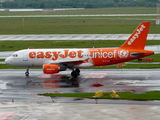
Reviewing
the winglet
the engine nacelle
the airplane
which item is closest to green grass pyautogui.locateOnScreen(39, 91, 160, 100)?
the engine nacelle

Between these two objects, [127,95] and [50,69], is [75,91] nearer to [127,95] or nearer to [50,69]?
[127,95]

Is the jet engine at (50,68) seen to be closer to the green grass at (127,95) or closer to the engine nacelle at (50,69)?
the engine nacelle at (50,69)

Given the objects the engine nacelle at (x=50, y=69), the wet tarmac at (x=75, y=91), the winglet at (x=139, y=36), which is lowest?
the wet tarmac at (x=75, y=91)

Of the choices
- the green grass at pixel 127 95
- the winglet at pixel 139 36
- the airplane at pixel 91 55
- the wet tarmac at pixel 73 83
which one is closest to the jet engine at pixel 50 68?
the airplane at pixel 91 55

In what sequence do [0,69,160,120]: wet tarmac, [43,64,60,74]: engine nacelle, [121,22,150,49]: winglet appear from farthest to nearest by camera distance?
1. [121,22,150,49]: winglet
2. [43,64,60,74]: engine nacelle
3. [0,69,160,120]: wet tarmac

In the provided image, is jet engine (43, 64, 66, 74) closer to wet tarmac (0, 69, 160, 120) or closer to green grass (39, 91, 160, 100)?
wet tarmac (0, 69, 160, 120)

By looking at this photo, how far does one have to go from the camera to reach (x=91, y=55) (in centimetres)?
4775

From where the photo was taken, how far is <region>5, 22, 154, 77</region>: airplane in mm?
47344

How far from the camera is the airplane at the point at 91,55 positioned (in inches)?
1864

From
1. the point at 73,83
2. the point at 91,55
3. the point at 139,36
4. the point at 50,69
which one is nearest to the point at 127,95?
the point at 73,83

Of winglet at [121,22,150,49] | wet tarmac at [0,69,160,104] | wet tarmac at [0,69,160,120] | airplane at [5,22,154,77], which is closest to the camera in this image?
wet tarmac at [0,69,160,120]

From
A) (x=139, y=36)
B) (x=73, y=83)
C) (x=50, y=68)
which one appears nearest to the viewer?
(x=73, y=83)

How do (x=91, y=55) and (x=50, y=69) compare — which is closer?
(x=50, y=69)

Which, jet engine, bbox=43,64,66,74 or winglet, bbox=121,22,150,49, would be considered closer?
jet engine, bbox=43,64,66,74
